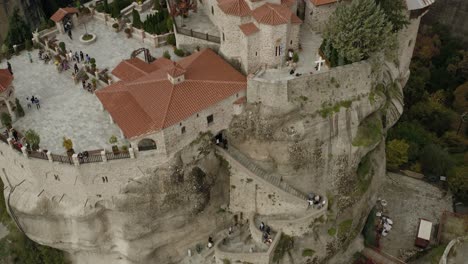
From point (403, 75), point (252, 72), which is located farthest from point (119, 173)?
point (403, 75)

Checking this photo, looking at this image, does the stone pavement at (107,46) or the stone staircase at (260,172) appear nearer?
the stone staircase at (260,172)

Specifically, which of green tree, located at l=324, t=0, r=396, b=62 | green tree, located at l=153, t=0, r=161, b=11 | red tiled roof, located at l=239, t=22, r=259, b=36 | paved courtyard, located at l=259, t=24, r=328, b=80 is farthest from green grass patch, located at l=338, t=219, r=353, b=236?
green tree, located at l=153, t=0, r=161, b=11

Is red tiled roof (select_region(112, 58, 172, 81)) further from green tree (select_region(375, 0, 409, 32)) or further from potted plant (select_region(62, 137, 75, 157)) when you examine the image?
green tree (select_region(375, 0, 409, 32))

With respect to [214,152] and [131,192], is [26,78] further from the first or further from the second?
[214,152]

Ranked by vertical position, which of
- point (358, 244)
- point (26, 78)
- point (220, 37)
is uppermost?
point (220, 37)

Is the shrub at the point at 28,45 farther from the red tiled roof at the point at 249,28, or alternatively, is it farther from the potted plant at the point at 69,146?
the red tiled roof at the point at 249,28

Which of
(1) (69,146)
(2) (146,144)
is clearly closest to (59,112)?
(1) (69,146)

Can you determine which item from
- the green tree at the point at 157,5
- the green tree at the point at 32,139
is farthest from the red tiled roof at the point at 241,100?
the green tree at the point at 157,5

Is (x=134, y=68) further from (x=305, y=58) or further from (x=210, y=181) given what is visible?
(x=305, y=58)
